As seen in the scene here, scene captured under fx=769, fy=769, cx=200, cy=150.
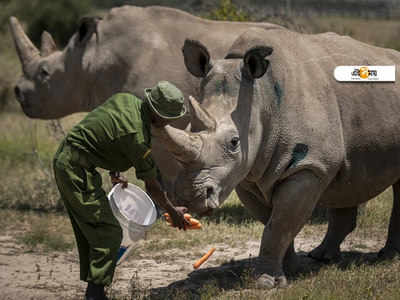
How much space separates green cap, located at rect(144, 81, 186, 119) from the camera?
4895 mm

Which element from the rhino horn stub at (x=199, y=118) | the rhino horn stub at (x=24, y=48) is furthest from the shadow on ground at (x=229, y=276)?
the rhino horn stub at (x=24, y=48)

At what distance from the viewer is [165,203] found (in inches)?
196

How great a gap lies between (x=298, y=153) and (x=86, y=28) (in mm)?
3914

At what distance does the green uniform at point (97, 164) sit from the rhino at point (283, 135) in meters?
0.32

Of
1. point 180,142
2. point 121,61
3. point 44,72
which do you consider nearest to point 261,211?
point 180,142

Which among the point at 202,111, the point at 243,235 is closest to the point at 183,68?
the point at 243,235

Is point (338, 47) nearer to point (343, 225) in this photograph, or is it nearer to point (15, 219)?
point (343, 225)

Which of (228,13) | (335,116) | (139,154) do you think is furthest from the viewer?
(228,13)

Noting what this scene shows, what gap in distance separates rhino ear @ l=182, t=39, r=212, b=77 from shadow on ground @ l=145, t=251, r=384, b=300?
1510mm

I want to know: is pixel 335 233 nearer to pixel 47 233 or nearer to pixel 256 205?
pixel 256 205

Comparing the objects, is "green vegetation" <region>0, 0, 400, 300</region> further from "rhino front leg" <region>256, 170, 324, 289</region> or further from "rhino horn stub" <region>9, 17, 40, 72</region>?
"rhino horn stub" <region>9, 17, 40, 72</region>

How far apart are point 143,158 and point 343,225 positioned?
2.66m

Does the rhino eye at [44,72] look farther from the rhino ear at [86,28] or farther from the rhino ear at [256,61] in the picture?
the rhino ear at [256,61]

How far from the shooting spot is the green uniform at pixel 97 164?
4.97 m
